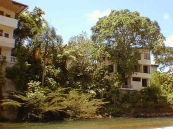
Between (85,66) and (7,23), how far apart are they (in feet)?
38.9

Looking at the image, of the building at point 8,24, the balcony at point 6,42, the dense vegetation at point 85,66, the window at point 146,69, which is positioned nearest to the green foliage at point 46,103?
the dense vegetation at point 85,66

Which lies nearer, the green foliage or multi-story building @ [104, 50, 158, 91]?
the green foliage

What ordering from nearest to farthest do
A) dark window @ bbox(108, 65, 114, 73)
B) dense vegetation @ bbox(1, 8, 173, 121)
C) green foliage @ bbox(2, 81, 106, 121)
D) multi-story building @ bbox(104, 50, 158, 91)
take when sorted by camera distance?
green foliage @ bbox(2, 81, 106, 121) → dense vegetation @ bbox(1, 8, 173, 121) → dark window @ bbox(108, 65, 114, 73) → multi-story building @ bbox(104, 50, 158, 91)

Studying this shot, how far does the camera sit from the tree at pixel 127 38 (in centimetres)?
3447

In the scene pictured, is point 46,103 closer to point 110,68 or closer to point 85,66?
point 85,66

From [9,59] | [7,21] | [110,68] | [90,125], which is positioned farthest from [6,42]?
[110,68]

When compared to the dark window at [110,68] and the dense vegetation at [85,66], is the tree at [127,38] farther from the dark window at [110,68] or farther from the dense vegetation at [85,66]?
the dark window at [110,68]

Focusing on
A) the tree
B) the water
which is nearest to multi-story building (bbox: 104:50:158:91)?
the tree

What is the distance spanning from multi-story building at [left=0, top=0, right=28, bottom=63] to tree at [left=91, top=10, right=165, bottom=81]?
507 inches

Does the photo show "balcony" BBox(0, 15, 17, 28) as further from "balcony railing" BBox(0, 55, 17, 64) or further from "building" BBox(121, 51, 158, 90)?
"building" BBox(121, 51, 158, 90)

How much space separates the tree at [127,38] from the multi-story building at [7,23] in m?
12.9

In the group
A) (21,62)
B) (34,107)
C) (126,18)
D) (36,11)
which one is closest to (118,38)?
(126,18)

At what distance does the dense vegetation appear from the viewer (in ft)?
78.1

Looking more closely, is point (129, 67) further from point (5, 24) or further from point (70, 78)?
point (5, 24)
